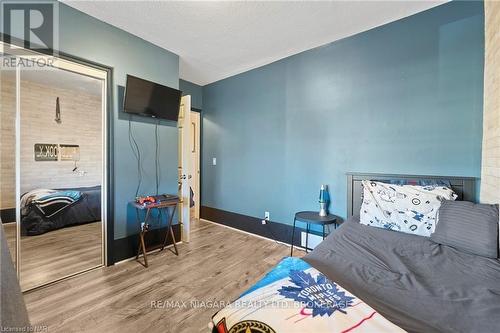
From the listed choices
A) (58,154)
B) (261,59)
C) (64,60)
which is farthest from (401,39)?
(58,154)

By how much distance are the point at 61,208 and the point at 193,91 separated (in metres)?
2.71

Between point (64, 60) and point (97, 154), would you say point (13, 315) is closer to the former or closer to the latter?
Answer: point (97, 154)

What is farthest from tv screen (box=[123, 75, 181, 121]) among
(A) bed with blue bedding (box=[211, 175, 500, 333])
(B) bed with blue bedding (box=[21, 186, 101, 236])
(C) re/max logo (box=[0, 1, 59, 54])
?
(A) bed with blue bedding (box=[211, 175, 500, 333])

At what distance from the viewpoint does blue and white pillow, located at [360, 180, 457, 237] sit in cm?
184

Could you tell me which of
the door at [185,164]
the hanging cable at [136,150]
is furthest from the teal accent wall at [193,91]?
the hanging cable at [136,150]

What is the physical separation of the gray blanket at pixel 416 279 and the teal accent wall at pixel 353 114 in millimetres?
949

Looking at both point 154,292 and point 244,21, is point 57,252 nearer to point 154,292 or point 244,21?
point 154,292

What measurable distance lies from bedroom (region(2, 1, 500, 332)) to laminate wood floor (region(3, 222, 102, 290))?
19 centimetres

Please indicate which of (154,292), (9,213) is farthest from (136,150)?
(154,292)

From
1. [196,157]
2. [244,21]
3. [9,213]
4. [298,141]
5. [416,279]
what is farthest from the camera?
[196,157]

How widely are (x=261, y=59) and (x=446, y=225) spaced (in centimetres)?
285

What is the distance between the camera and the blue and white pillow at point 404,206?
1.84 metres

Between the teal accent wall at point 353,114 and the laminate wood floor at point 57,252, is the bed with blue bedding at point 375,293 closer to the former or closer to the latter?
the teal accent wall at point 353,114

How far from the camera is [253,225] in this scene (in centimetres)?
350
